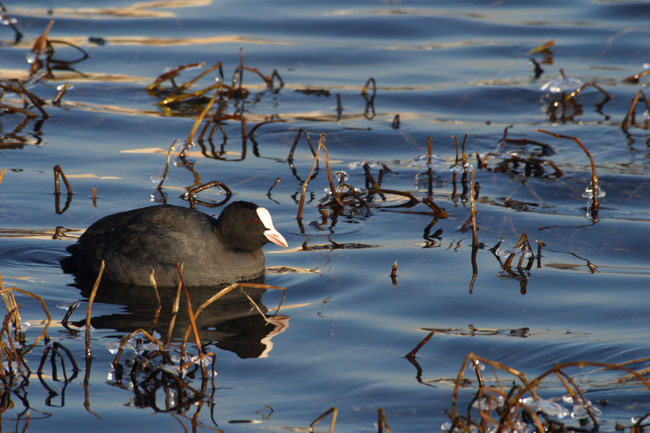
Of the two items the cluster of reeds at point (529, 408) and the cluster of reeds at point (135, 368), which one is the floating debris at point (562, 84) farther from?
the cluster of reeds at point (135, 368)

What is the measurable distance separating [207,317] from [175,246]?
2.51ft

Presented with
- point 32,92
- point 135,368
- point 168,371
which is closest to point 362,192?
point 135,368

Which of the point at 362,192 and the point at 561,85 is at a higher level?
the point at 561,85

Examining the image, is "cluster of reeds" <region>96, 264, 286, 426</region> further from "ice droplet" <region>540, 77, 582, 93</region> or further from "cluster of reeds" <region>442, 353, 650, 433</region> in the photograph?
"ice droplet" <region>540, 77, 582, 93</region>

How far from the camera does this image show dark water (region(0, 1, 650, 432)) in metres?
5.11

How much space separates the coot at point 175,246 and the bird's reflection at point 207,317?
10cm

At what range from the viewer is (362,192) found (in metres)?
8.39

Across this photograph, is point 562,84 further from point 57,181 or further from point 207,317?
point 207,317

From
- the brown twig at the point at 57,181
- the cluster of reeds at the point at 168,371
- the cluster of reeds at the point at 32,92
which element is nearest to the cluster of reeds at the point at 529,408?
the cluster of reeds at the point at 168,371

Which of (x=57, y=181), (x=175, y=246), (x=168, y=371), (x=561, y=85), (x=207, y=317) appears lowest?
(x=207, y=317)

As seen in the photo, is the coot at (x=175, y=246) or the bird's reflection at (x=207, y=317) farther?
the coot at (x=175, y=246)

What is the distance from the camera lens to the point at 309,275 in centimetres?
681

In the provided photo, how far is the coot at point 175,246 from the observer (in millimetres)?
6625

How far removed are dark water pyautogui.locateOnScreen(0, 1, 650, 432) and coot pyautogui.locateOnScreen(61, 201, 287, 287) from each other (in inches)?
7.1
